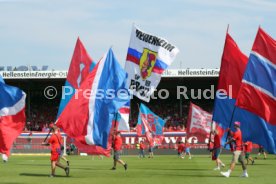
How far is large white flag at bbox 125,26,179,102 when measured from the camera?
31922mm

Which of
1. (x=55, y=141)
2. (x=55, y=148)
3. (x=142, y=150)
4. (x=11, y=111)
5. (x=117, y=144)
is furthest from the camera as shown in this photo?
(x=142, y=150)

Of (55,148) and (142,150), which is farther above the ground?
(142,150)

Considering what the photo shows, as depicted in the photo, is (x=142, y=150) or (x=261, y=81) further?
(x=142, y=150)

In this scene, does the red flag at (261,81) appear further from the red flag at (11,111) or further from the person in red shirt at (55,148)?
the red flag at (11,111)

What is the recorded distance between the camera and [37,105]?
86062 mm

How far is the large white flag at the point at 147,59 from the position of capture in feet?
105

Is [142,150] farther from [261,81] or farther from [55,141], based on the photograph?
[261,81]

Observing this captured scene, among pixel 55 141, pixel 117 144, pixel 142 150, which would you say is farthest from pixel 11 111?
pixel 142 150

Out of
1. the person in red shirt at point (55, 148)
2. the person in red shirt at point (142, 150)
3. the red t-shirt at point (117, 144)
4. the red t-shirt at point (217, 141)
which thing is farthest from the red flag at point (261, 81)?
the person in red shirt at point (142, 150)

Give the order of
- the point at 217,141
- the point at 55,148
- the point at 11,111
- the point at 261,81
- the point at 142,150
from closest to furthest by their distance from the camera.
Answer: the point at 11,111, the point at 261,81, the point at 55,148, the point at 217,141, the point at 142,150

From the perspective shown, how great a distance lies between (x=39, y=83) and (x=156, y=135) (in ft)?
88.5

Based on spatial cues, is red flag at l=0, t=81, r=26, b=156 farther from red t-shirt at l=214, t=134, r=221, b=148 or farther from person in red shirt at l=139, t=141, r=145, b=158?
person in red shirt at l=139, t=141, r=145, b=158

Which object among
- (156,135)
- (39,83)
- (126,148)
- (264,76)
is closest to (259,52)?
(264,76)

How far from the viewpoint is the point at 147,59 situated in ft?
106
